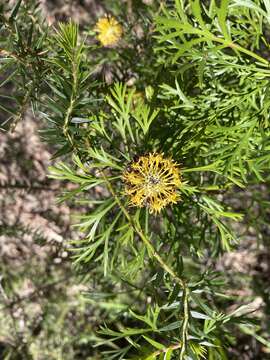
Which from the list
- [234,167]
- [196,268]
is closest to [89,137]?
[234,167]

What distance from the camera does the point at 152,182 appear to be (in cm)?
115

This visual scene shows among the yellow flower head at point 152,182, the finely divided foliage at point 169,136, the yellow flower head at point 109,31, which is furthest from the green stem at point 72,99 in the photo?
the yellow flower head at point 109,31

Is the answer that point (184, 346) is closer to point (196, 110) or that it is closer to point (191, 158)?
point (191, 158)

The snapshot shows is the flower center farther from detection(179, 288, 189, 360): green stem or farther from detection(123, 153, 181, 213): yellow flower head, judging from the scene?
detection(179, 288, 189, 360): green stem

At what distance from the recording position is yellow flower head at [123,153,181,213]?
114cm

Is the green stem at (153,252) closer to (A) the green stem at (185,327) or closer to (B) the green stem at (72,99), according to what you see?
(A) the green stem at (185,327)

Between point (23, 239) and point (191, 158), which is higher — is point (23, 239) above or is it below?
below

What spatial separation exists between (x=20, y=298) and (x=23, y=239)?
360mm

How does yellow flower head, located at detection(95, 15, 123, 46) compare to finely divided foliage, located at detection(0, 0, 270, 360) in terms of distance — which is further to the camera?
yellow flower head, located at detection(95, 15, 123, 46)

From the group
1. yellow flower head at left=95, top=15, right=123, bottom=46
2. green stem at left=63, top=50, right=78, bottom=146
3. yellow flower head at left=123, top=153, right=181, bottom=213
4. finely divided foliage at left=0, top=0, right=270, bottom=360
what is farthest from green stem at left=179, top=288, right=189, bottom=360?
yellow flower head at left=95, top=15, right=123, bottom=46

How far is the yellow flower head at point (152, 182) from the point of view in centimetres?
114

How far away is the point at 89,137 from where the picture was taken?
50.3 inches

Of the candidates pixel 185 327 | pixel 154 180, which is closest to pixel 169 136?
pixel 154 180

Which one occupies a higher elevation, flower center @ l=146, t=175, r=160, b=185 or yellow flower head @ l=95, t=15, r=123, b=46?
yellow flower head @ l=95, t=15, r=123, b=46
